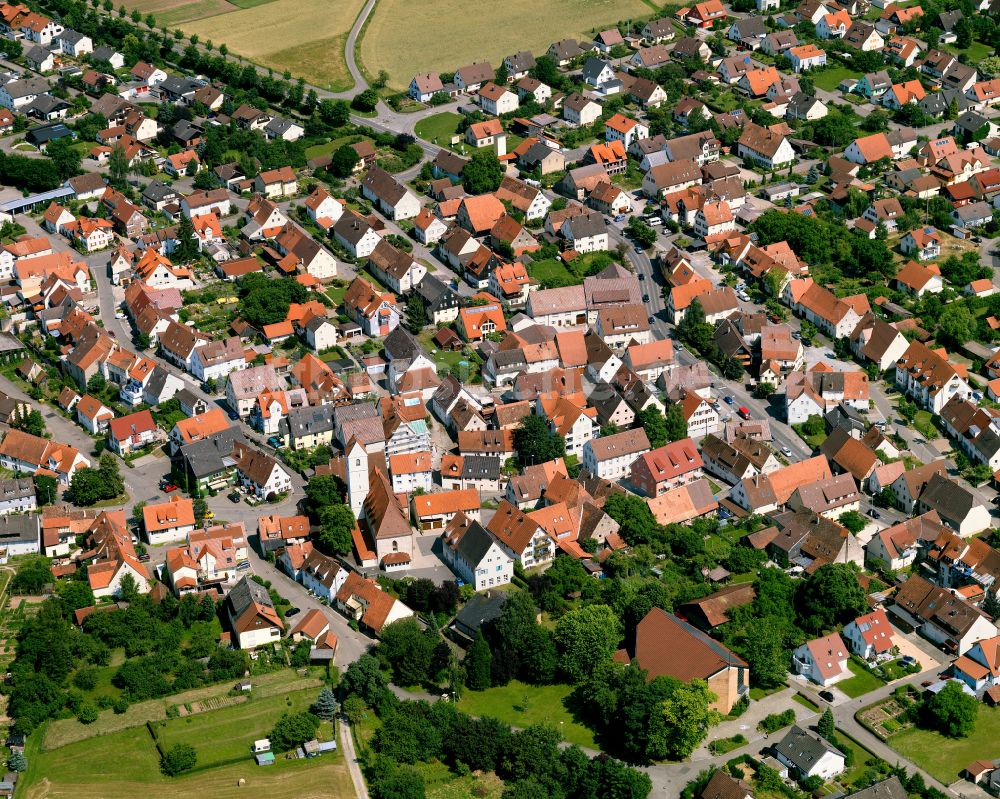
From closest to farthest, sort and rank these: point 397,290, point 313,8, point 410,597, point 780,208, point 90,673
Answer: point 90,673
point 410,597
point 397,290
point 780,208
point 313,8

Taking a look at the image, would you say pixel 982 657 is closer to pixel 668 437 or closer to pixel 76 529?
pixel 668 437

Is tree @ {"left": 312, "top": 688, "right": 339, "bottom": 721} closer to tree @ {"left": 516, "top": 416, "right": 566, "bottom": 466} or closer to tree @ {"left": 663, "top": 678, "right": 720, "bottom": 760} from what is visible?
tree @ {"left": 663, "top": 678, "right": 720, "bottom": 760}

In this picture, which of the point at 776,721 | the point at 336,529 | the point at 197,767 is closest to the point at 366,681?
the point at 197,767

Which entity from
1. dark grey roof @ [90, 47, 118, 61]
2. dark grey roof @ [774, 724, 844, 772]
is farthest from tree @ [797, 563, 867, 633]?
dark grey roof @ [90, 47, 118, 61]

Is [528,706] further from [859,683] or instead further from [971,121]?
[971,121]

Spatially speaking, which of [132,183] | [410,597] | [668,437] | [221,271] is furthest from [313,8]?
[410,597]
